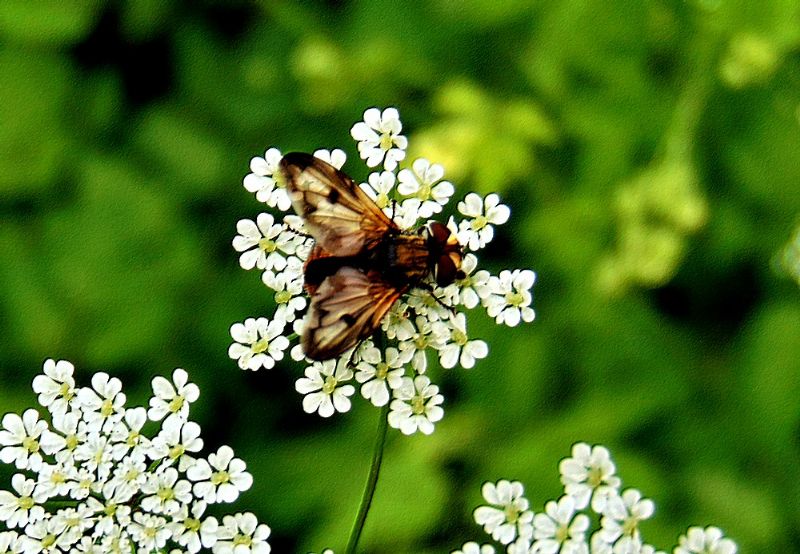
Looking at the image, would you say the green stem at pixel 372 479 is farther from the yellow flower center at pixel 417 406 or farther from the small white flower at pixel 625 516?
the small white flower at pixel 625 516

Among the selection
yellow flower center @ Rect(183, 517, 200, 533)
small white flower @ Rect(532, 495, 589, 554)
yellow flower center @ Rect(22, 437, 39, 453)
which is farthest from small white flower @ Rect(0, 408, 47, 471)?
small white flower @ Rect(532, 495, 589, 554)

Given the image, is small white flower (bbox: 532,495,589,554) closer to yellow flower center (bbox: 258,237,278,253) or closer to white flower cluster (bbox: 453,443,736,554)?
white flower cluster (bbox: 453,443,736,554)

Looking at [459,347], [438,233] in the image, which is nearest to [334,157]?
[438,233]

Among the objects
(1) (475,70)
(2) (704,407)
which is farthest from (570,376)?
(1) (475,70)

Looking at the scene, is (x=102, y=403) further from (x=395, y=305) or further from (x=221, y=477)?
(x=395, y=305)

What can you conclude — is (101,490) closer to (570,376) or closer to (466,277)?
(466,277)
